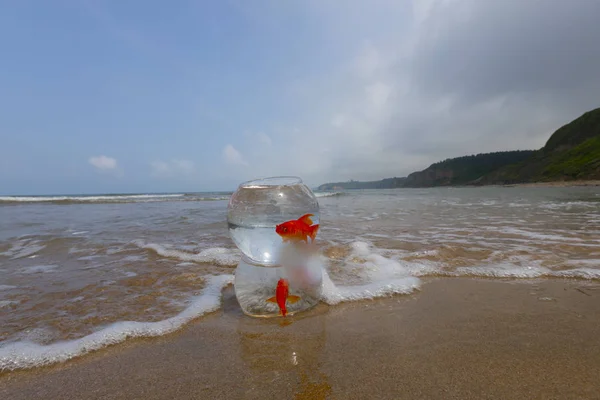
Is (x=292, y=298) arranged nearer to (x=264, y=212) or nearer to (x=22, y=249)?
(x=264, y=212)

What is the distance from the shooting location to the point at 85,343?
5.27 feet

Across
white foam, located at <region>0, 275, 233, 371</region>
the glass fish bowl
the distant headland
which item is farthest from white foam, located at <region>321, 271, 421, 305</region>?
the distant headland

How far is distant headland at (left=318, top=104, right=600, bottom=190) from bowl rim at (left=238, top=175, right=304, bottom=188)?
57.6 metres

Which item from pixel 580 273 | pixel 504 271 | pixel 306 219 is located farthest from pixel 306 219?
pixel 580 273

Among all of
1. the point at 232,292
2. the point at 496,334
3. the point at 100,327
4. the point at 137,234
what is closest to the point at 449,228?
the point at 496,334

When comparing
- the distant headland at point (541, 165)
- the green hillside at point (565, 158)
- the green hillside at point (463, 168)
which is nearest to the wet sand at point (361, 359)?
the distant headland at point (541, 165)

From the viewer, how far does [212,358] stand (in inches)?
56.6

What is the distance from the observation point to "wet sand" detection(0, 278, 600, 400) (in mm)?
1157

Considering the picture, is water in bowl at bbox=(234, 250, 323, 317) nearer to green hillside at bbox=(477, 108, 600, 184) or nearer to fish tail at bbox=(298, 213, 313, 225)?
fish tail at bbox=(298, 213, 313, 225)

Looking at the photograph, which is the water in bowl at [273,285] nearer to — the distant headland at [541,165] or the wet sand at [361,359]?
the wet sand at [361,359]

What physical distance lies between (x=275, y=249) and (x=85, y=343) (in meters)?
1.24

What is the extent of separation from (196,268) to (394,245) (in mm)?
2729

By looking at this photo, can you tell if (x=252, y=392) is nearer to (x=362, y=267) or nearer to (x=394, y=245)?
(x=362, y=267)

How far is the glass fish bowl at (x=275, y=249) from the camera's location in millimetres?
1935
